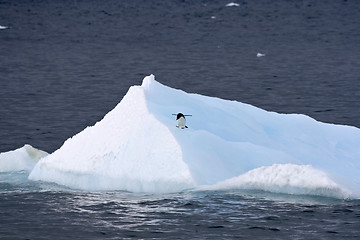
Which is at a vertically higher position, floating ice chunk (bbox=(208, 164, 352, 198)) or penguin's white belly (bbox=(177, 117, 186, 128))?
penguin's white belly (bbox=(177, 117, 186, 128))

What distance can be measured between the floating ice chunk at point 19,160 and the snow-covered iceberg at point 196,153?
1.11m

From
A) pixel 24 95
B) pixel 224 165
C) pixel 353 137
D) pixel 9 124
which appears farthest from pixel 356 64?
pixel 224 165

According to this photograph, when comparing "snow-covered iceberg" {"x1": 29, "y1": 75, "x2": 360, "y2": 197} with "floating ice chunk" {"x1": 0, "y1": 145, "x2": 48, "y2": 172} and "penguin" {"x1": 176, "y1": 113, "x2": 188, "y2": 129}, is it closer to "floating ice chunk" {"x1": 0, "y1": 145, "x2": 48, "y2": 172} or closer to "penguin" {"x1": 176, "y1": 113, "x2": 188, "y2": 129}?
"penguin" {"x1": 176, "y1": 113, "x2": 188, "y2": 129}

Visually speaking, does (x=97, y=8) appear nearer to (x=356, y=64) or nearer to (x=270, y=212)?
(x=356, y=64)

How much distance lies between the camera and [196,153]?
18750 millimetres

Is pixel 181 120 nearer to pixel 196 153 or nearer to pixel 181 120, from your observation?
pixel 181 120

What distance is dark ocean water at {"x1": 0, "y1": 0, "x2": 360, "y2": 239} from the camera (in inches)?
648

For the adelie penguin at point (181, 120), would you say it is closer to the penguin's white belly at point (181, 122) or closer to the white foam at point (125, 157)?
the penguin's white belly at point (181, 122)

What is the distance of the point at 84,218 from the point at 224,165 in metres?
3.60

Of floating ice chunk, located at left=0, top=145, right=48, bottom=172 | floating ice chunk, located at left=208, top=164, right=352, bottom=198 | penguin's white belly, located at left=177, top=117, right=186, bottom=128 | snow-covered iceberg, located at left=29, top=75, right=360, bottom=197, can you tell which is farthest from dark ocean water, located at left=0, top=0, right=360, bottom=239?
penguin's white belly, located at left=177, top=117, right=186, bottom=128

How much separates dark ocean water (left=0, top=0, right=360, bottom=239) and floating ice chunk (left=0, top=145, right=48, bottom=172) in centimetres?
63

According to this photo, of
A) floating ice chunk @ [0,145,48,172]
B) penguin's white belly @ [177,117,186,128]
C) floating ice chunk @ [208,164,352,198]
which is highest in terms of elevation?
penguin's white belly @ [177,117,186,128]

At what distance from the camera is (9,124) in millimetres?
30938

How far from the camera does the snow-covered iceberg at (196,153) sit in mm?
18062
